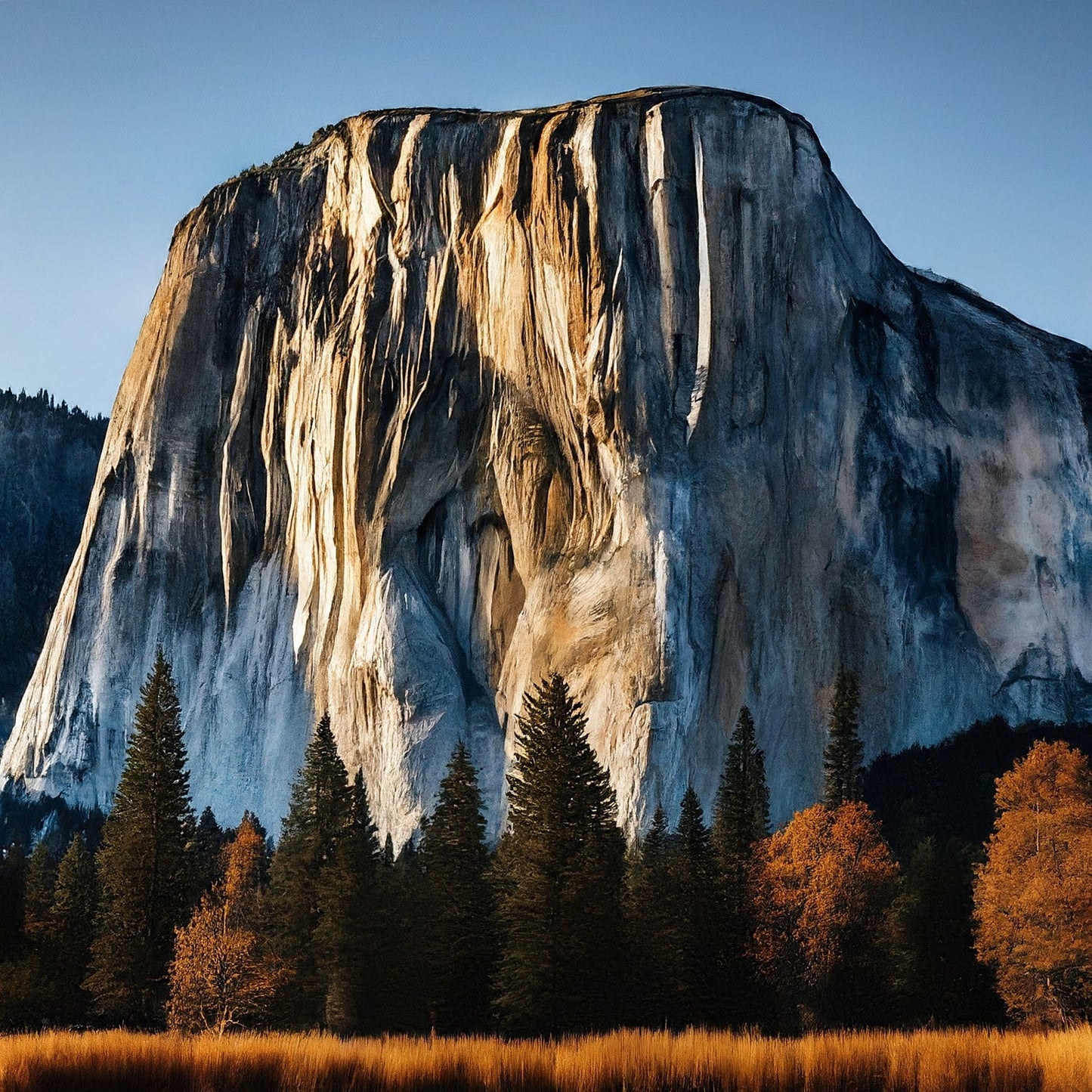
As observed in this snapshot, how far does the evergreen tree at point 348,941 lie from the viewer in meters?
44.8

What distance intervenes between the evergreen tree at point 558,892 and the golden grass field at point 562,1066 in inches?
528

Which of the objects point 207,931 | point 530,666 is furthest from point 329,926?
point 530,666

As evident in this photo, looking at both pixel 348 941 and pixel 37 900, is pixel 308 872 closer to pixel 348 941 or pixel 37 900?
pixel 348 941

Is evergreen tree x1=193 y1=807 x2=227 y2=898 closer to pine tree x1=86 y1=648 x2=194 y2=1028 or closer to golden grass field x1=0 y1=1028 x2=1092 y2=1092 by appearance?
pine tree x1=86 y1=648 x2=194 y2=1028

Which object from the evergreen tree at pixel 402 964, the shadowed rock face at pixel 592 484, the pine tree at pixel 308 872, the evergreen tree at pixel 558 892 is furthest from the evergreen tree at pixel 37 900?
the shadowed rock face at pixel 592 484

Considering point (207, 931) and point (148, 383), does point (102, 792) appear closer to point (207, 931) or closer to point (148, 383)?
point (148, 383)

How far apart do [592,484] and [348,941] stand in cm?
3146

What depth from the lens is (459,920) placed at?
46562 mm

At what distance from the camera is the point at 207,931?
4506cm

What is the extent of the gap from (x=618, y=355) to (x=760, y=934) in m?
31.2

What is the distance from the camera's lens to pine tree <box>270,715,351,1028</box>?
45.8m

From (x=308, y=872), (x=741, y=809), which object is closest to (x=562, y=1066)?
(x=308, y=872)

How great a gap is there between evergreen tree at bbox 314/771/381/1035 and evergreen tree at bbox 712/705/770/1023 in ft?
28.1

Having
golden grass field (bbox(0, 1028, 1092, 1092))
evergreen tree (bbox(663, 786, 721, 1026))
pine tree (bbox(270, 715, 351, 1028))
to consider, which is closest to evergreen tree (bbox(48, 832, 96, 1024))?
pine tree (bbox(270, 715, 351, 1028))
